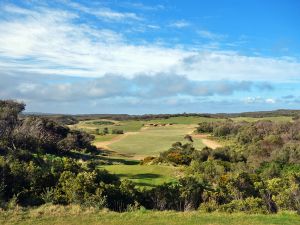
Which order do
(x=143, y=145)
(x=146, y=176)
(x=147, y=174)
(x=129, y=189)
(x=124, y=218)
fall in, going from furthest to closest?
(x=143, y=145) → (x=147, y=174) → (x=146, y=176) → (x=129, y=189) → (x=124, y=218)

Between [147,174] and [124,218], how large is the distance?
17.5m

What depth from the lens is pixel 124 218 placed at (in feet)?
41.3

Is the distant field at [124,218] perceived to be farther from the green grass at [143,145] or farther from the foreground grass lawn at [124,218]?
the green grass at [143,145]

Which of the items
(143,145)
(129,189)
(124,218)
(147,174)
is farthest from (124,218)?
(143,145)

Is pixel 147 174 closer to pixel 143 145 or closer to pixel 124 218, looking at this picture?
pixel 124 218

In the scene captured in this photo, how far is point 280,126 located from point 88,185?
219 ft

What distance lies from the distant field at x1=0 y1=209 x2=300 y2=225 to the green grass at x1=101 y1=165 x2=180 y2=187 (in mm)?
11654

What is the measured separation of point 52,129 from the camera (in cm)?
5388

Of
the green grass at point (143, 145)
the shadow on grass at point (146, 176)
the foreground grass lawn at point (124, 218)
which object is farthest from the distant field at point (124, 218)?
the green grass at point (143, 145)

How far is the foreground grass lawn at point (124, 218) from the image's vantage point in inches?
475

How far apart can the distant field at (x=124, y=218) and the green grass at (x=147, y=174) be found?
11.7m

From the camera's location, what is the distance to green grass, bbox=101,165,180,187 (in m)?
26.7

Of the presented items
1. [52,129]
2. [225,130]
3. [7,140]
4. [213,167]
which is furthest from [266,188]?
[225,130]

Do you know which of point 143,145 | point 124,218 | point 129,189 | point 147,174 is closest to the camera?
point 124,218
